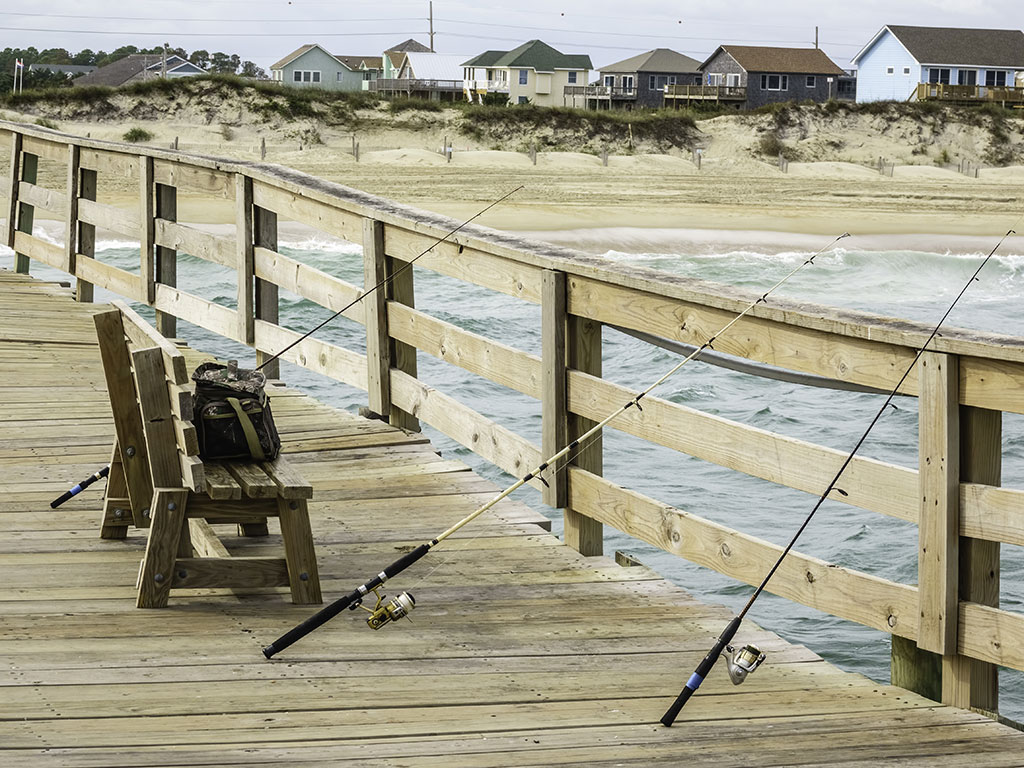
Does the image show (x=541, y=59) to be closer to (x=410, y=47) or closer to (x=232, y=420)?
(x=410, y=47)

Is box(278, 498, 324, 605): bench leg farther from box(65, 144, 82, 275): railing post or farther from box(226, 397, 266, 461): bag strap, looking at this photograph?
box(65, 144, 82, 275): railing post

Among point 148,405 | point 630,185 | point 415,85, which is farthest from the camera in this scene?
point 415,85

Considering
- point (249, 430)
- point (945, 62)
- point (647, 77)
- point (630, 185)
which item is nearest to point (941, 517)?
point (249, 430)

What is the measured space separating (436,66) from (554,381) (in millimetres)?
72215

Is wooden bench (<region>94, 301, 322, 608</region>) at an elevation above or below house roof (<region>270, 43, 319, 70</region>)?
below

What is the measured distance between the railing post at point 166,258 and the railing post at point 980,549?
18.0ft

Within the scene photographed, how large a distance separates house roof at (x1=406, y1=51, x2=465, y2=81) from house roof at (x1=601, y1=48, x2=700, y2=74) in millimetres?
8304

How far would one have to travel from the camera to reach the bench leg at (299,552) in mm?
3611

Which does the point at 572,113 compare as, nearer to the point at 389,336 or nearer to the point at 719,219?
the point at 719,219

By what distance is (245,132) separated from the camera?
4203 cm

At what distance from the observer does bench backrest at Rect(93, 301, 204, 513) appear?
136 inches

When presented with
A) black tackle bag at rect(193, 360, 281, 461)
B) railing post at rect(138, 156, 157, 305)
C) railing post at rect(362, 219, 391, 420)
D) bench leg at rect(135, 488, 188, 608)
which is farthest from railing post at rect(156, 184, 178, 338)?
bench leg at rect(135, 488, 188, 608)

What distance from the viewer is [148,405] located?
3.53 metres

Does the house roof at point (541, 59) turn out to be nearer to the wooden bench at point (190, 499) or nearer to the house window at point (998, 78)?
the house window at point (998, 78)
